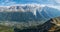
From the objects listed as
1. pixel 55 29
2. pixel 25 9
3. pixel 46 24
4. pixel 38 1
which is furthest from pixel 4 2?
pixel 55 29

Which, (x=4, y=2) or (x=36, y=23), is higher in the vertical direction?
(x=4, y=2)

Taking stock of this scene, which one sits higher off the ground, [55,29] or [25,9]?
[25,9]

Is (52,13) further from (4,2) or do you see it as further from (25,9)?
(4,2)

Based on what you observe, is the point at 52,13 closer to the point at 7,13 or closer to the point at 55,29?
the point at 55,29

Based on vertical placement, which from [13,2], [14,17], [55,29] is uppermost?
[13,2]

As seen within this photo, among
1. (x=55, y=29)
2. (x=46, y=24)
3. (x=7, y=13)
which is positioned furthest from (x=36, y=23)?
(x=7, y=13)

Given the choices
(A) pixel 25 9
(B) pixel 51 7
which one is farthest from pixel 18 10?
(B) pixel 51 7

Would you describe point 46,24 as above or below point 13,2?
below
